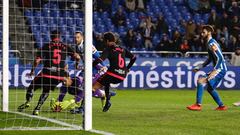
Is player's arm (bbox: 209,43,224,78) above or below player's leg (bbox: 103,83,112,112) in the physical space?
above

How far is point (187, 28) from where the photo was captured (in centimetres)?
3138

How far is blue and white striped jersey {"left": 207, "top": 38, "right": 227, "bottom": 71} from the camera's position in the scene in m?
15.8

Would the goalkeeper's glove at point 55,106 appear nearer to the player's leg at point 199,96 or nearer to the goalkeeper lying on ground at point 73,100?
the goalkeeper lying on ground at point 73,100

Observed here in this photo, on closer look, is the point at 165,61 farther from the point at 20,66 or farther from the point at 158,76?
the point at 20,66

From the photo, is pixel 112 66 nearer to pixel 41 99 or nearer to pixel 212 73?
pixel 41 99

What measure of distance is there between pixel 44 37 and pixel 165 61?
4879 millimetres

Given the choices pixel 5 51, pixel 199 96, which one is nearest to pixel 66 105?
pixel 5 51

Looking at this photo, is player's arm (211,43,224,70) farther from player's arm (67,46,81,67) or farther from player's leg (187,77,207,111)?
player's arm (67,46,81,67)

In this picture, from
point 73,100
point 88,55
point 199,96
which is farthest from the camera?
point 199,96

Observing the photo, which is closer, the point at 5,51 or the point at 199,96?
the point at 5,51

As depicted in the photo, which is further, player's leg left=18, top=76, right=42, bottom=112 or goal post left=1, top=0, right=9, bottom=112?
player's leg left=18, top=76, right=42, bottom=112

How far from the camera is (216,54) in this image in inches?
621

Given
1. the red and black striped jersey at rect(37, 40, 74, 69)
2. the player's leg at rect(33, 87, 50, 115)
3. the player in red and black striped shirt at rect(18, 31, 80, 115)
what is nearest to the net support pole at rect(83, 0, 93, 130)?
the player's leg at rect(33, 87, 50, 115)

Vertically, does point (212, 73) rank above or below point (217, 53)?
below
